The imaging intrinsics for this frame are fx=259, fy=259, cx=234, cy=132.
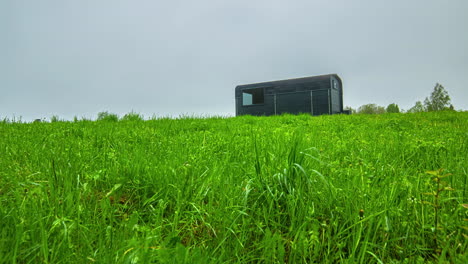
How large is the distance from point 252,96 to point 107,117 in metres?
24.2

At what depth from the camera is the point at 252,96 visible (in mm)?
33406

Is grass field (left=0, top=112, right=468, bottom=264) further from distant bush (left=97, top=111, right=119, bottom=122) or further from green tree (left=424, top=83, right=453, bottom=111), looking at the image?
green tree (left=424, top=83, right=453, bottom=111)

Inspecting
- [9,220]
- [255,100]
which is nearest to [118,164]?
[9,220]

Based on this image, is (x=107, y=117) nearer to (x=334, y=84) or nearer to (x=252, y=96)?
(x=252, y=96)

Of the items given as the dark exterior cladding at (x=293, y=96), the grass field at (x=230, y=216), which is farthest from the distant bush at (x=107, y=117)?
the dark exterior cladding at (x=293, y=96)

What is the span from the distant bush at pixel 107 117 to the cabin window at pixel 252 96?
22.5 m

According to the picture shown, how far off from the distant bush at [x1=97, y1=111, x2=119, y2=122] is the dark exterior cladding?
21.6 metres

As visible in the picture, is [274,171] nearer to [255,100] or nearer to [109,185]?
[109,185]

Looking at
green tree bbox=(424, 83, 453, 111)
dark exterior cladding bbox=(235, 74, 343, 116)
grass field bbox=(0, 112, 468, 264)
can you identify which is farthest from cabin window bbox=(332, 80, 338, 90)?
green tree bbox=(424, 83, 453, 111)

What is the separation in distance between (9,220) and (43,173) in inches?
35.2

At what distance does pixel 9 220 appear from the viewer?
1.56 metres

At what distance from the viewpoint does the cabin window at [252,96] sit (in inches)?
1282

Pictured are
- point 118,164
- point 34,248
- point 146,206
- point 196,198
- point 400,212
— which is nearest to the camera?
point 34,248

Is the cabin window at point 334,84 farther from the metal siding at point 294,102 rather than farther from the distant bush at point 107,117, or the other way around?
the distant bush at point 107,117
